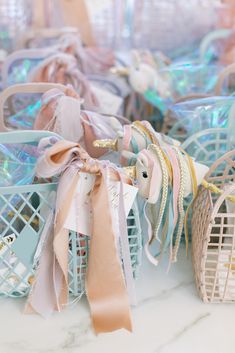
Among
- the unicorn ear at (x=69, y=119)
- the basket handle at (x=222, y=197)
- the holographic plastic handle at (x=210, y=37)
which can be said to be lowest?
the basket handle at (x=222, y=197)

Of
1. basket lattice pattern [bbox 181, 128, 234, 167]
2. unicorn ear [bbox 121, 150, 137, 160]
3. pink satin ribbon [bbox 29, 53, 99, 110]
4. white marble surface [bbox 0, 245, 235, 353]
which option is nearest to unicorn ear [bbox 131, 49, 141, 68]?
pink satin ribbon [bbox 29, 53, 99, 110]

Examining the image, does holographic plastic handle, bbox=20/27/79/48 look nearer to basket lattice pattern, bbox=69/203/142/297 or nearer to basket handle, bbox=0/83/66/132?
basket handle, bbox=0/83/66/132

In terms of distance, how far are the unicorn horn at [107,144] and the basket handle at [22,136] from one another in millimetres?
86

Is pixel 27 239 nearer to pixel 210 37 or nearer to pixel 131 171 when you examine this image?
pixel 131 171

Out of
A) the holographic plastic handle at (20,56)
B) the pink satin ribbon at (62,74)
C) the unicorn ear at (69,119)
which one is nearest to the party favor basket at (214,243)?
the unicorn ear at (69,119)

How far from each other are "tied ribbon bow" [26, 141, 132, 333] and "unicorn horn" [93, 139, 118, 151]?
76 millimetres

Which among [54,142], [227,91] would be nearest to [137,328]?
[54,142]

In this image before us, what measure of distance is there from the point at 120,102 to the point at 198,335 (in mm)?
552

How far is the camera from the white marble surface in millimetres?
688

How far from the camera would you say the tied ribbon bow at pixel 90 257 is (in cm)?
65

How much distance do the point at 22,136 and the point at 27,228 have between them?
0.44 ft

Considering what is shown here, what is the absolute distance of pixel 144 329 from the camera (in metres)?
0.72

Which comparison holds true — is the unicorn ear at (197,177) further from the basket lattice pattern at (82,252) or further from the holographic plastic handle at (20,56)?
the holographic plastic handle at (20,56)

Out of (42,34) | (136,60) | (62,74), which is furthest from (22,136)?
(42,34)
